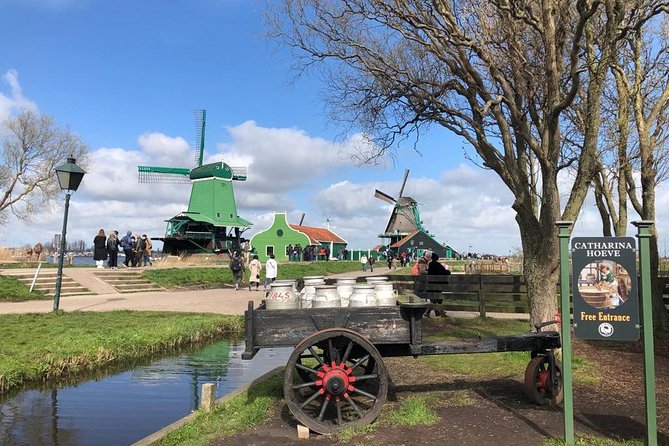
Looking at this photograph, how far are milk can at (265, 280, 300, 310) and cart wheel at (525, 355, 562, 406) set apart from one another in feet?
8.48

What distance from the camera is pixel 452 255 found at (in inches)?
3302

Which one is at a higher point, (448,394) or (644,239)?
(644,239)

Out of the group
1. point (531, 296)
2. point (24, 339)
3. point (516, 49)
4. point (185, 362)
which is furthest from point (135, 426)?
point (516, 49)

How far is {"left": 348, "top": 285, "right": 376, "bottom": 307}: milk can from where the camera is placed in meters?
5.61

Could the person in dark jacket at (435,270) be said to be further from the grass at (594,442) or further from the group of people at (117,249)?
the group of people at (117,249)

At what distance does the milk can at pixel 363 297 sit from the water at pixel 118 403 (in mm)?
2867

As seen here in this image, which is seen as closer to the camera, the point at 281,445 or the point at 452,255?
the point at 281,445

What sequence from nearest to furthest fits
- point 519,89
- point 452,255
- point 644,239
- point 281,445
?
1. point 644,239
2. point 281,445
3. point 519,89
4. point 452,255

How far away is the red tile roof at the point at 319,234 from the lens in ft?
215

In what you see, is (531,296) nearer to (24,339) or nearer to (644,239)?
(644,239)


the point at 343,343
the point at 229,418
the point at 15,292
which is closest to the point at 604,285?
the point at 343,343

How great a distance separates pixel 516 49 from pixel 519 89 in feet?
2.19

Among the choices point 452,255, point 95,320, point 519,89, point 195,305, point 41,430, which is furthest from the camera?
point 452,255

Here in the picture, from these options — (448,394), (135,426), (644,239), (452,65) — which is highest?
(452,65)
